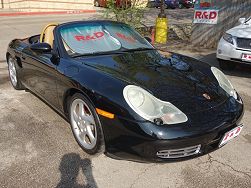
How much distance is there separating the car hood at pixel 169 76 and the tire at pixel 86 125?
40 cm

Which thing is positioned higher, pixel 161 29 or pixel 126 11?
pixel 126 11

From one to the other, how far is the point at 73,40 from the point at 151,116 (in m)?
1.70

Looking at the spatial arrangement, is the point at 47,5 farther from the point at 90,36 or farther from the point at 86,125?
the point at 86,125

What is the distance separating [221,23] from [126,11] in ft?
10.4

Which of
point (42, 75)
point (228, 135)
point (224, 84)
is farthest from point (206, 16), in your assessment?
point (228, 135)

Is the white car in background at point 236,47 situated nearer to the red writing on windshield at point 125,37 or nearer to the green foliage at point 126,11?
the red writing on windshield at point 125,37

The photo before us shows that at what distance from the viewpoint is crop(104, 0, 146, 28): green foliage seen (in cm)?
1002

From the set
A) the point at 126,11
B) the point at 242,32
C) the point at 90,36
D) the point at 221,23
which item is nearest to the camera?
the point at 90,36

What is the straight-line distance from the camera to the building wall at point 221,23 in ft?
31.0

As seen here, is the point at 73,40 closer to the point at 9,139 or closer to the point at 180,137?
the point at 9,139

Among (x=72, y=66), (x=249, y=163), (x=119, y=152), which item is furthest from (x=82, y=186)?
(x=249, y=163)

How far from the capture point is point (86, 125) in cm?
321

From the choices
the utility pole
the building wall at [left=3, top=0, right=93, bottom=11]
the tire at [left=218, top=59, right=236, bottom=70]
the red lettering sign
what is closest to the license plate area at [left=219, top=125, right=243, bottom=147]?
the tire at [left=218, top=59, right=236, bottom=70]

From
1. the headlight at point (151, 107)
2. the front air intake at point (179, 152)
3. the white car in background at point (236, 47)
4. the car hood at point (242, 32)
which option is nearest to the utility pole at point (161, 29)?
the car hood at point (242, 32)
